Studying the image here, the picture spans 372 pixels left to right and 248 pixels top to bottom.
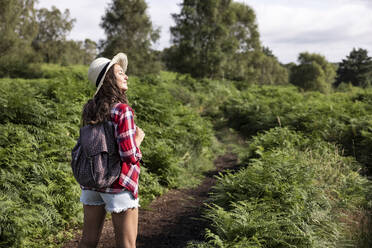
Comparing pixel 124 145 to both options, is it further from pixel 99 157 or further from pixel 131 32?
pixel 131 32

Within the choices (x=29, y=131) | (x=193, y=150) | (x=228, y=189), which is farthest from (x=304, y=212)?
(x=193, y=150)

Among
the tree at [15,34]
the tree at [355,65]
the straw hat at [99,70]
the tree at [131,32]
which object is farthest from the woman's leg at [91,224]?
the tree at [355,65]

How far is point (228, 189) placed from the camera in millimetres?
5020

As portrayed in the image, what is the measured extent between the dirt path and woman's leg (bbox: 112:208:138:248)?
181 centimetres

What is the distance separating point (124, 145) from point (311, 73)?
136 ft

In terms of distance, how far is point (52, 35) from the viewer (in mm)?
38594

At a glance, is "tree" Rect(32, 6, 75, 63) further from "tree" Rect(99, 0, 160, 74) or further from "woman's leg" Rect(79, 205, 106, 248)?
"woman's leg" Rect(79, 205, 106, 248)

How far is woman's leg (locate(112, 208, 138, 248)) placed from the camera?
7.72 feet

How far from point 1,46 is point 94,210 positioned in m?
25.9

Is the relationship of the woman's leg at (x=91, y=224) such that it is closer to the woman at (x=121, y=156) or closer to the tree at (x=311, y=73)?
the woman at (x=121, y=156)

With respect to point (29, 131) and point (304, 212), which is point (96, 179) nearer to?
point (304, 212)

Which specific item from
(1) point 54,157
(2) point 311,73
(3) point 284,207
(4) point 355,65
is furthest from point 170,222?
(4) point 355,65

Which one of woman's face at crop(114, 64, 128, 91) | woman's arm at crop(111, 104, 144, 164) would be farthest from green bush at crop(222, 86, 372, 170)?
woman's arm at crop(111, 104, 144, 164)

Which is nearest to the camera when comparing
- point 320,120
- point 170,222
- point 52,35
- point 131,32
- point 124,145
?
point 124,145
